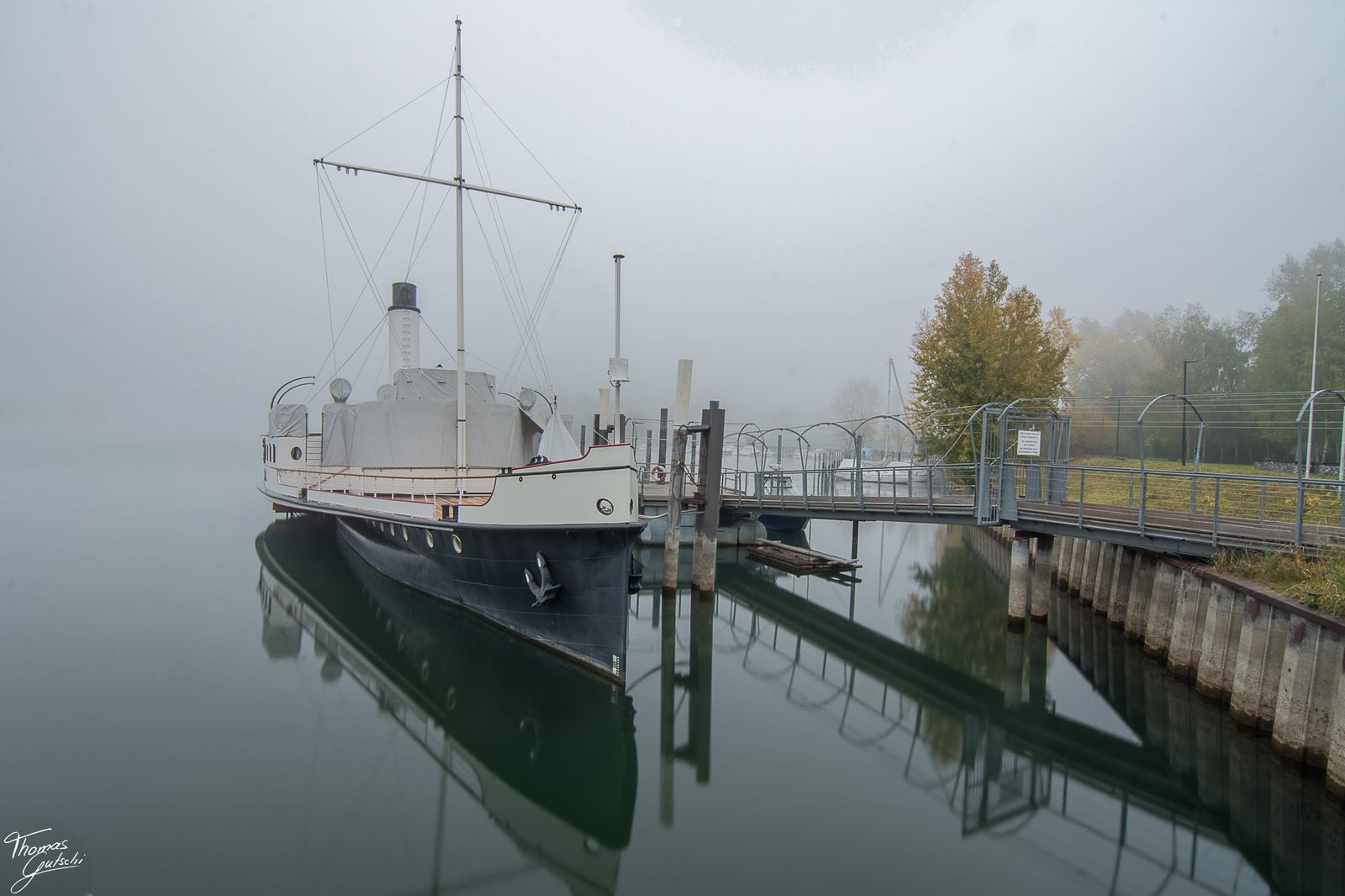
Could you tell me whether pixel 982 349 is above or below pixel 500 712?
above

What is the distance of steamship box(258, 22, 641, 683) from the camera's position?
10.9 meters

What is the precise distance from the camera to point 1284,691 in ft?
26.5

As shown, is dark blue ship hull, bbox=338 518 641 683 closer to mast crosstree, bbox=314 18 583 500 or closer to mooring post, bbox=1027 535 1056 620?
mast crosstree, bbox=314 18 583 500

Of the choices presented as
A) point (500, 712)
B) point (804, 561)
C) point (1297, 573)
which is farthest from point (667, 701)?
point (804, 561)

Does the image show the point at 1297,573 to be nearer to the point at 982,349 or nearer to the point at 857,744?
the point at 857,744

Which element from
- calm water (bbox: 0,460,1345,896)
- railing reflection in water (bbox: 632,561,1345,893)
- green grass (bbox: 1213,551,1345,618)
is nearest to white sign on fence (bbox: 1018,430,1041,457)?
railing reflection in water (bbox: 632,561,1345,893)

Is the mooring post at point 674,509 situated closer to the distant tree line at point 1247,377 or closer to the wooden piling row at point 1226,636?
the wooden piling row at point 1226,636

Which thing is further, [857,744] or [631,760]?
[857,744]

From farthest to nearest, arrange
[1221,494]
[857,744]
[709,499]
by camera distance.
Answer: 1. [1221,494]
2. [709,499]
3. [857,744]

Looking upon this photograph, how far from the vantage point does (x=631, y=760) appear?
9.65 meters

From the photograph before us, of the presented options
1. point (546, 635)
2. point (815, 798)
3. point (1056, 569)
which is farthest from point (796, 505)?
point (815, 798)

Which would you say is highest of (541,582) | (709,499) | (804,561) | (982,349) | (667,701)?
(982,349)

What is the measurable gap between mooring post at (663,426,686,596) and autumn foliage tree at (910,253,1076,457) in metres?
13.5

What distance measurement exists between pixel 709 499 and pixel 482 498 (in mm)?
6244
